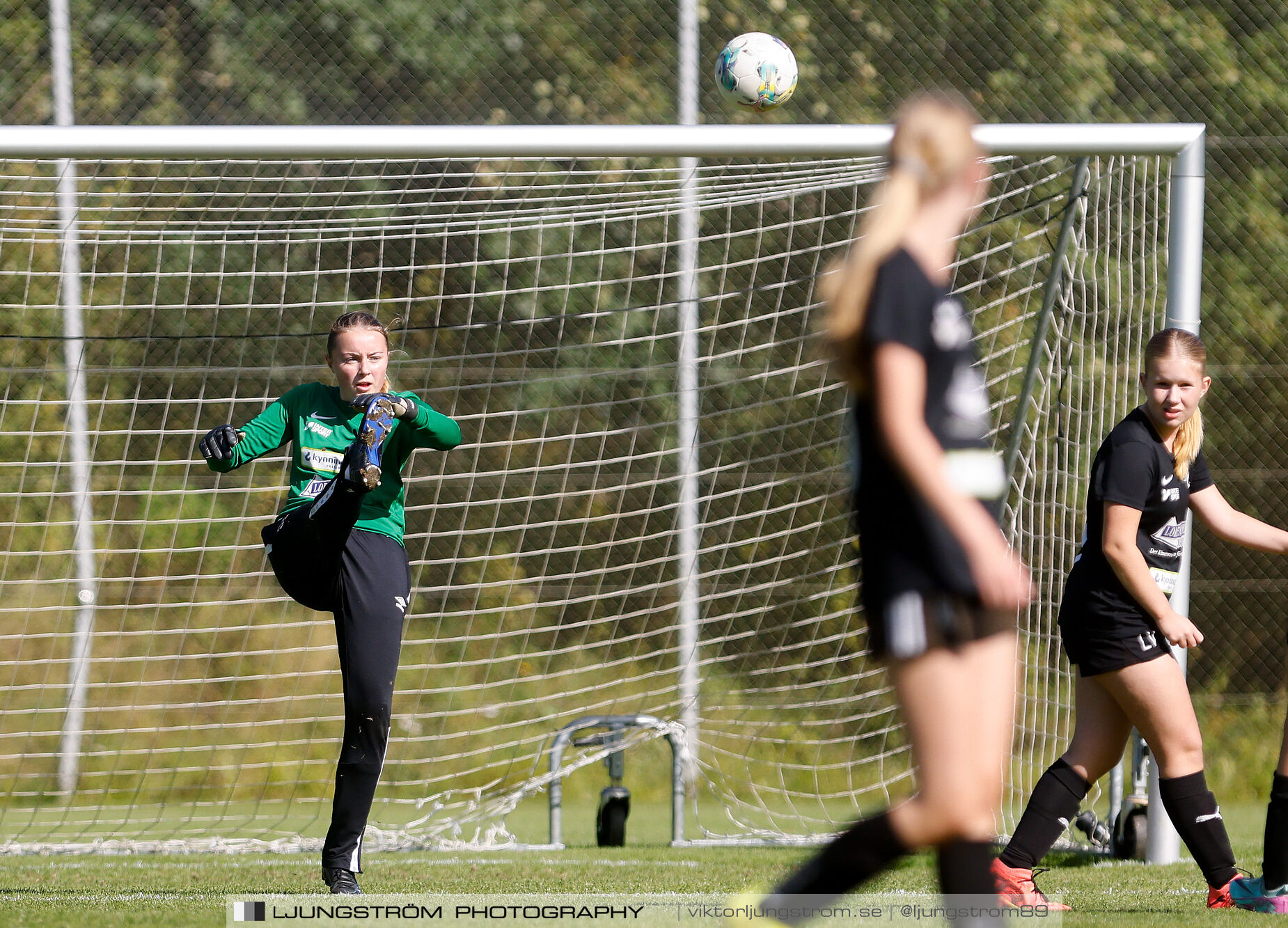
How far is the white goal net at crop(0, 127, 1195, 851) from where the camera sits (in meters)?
6.89

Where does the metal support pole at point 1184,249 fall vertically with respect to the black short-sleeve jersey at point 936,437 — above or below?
above

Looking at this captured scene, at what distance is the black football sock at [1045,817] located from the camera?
3.94 metres

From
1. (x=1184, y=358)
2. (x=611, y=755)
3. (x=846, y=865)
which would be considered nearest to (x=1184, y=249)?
(x=1184, y=358)

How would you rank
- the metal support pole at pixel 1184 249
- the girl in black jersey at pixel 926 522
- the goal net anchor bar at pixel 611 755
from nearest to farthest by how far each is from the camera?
the girl in black jersey at pixel 926 522
the metal support pole at pixel 1184 249
the goal net anchor bar at pixel 611 755

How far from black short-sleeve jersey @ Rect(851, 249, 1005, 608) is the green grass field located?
1.84 metres

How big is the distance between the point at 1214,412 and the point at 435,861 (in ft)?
19.6

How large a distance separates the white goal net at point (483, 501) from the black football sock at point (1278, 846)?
2688 mm

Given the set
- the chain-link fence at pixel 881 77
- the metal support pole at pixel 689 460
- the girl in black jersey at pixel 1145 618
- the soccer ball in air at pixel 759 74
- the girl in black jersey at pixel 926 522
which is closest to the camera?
the girl in black jersey at pixel 926 522

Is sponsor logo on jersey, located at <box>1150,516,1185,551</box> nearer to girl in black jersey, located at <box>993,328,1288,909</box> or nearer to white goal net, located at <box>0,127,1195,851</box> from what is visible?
girl in black jersey, located at <box>993,328,1288,909</box>

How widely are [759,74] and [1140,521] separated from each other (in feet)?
7.88

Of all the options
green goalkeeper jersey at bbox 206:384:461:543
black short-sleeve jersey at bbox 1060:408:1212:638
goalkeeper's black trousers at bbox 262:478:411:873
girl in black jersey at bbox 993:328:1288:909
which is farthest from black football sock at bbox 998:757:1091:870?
green goalkeeper jersey at bbox 206:384:461:543

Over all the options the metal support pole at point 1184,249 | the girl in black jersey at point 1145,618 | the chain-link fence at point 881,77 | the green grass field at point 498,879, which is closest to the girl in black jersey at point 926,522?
the girl in black jersey at point 1145,618

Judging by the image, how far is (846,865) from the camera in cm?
233

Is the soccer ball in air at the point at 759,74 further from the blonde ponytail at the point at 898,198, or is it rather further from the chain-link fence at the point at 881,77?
the chain-link fence at the point at 881,77
